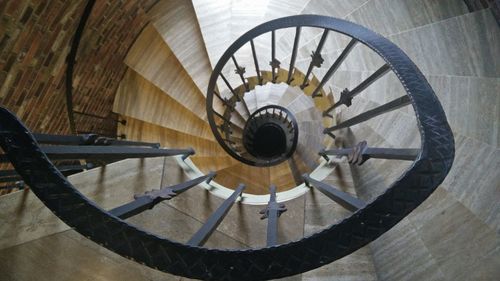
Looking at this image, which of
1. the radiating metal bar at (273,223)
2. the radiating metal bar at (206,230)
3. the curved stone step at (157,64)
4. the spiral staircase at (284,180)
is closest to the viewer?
the spiral staircase at (284,180)

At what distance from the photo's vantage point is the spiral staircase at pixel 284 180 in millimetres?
1060

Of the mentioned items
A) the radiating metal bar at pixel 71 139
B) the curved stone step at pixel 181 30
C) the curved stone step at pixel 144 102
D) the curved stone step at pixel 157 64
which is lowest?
the radiating metal bar at pixel 71 139

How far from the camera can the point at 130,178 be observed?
263cm

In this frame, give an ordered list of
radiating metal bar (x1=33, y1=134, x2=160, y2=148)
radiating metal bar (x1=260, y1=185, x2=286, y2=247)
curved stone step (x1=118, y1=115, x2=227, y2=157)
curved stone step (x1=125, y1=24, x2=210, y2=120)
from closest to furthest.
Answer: radiating metal bar (x1=260, y1=185, x2=286, y2=247) < radiating metal bar (x1=33, y1=134, x2=160, y2=148) < curved stone step (x1=125, y1=24, x2=210, y2=120) < curved stone step (x1=118, y1=115, x2=227, y2=157)

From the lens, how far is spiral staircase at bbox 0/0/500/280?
106cm

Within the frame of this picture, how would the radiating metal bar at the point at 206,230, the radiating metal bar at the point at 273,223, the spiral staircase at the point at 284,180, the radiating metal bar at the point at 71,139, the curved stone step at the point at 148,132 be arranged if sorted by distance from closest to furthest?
the spiral staircase at the point at 284,180
the radiating metal bar at the point at 206,230
the radiating metal bar at the point at 273,223
the radiating metal bar at the point at 71,139
the curved stone step at the point at 148,132

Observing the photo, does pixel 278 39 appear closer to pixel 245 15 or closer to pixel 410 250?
pixel 245 15

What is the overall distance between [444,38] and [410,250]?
151 cm

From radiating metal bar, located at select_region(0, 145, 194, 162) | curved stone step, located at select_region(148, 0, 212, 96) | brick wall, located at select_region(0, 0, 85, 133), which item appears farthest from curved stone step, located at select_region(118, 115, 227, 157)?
radiating metal bar, located at select_region(0, 145, 194, 162)

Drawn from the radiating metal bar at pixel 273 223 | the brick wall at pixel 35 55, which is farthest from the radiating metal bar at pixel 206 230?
the brick wall at pixel 35 55

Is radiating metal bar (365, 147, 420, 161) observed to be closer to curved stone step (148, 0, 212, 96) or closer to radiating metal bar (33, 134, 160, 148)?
radiating metal bar (33, 134, 160, 148)

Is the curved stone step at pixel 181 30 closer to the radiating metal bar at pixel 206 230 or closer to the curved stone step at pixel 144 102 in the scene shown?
the curved stone step at pixel 144 102

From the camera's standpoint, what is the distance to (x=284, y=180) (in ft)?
20.2

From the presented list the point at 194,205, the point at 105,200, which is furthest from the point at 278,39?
the point at 105,200
